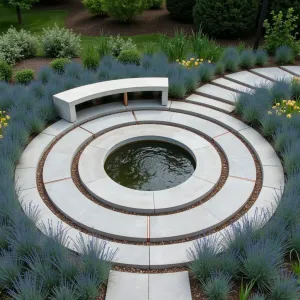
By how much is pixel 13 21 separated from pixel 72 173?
13962mm

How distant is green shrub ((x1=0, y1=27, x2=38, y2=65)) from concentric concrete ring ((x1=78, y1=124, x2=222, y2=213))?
5073 millimetres

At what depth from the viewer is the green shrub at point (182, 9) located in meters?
14.3

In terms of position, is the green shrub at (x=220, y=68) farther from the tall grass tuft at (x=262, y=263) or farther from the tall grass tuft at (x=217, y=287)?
the tall grass tuft at (x=217, y=287)

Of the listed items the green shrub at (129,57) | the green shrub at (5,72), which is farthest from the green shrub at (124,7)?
the green shrub at (5,72)

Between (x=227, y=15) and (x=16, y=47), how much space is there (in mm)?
6653

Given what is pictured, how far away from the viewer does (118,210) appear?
16.9 feet

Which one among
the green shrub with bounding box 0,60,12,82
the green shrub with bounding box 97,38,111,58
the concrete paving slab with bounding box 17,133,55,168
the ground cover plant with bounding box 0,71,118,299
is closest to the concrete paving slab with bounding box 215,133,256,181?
the ground cover plant with bounding box 0,71,118,299

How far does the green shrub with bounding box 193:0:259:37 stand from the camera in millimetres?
11672

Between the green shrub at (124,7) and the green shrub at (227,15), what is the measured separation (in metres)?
2.97

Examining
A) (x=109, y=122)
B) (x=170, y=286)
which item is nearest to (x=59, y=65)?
(x=109, y=122)

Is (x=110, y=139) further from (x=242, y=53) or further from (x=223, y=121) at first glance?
(x=242, y=53)

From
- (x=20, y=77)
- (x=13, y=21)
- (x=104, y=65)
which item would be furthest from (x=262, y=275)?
(x=13, y=21)

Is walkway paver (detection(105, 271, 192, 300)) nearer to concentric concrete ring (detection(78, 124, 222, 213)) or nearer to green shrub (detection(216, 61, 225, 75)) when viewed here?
concentric concrete ring (detection(78, 124, 222, 213))

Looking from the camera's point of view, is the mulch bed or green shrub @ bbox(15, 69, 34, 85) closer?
green shrub @ bbox(15, 69, 34, 85)
